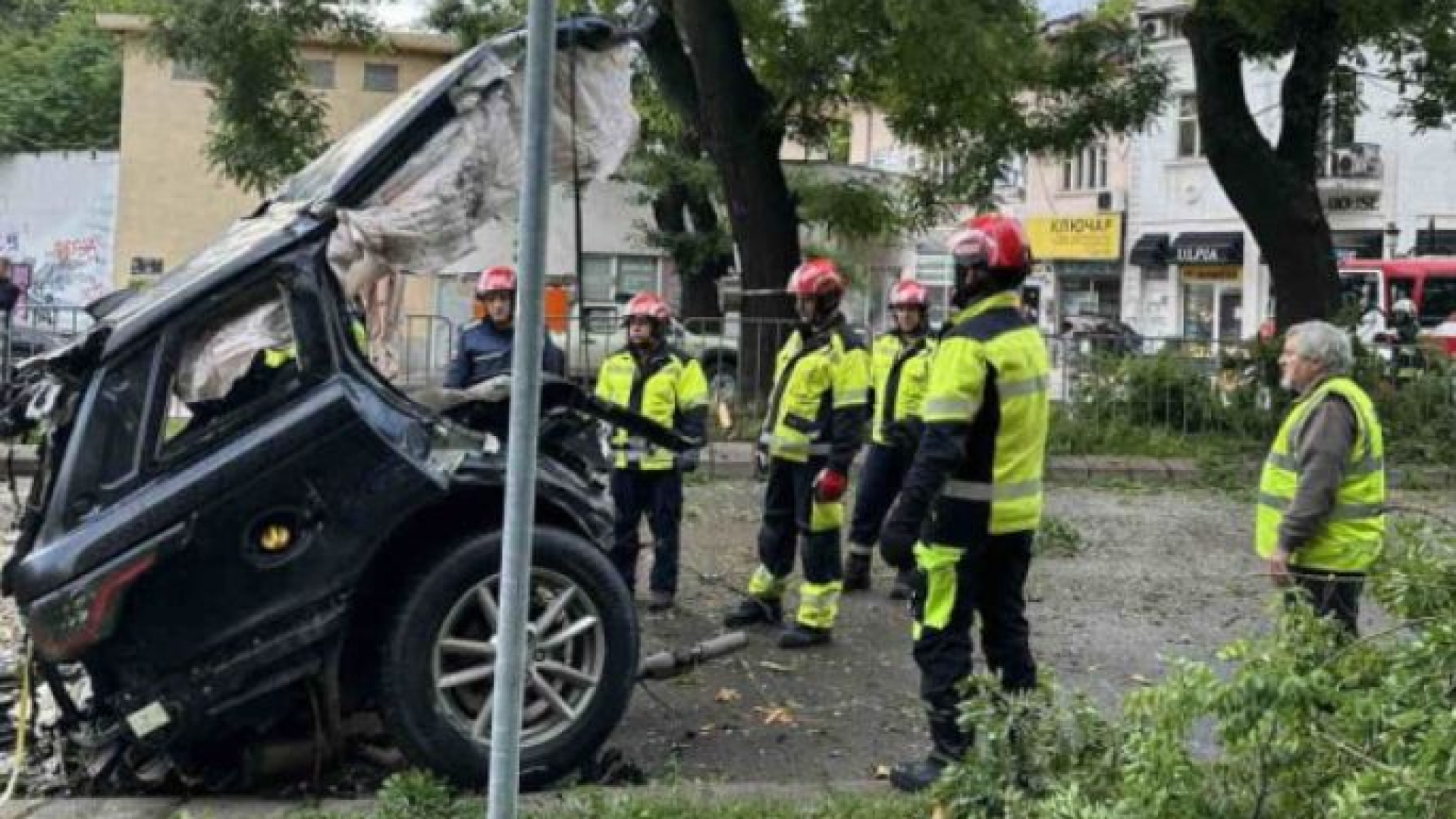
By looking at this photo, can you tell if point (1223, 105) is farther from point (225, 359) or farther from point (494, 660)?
point (225, 359)

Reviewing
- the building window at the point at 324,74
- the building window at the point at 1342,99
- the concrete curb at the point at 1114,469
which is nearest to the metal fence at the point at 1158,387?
the concrete curb at the point at 1114,469

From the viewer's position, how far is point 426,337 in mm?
13039

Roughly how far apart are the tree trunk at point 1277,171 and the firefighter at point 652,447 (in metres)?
9.77

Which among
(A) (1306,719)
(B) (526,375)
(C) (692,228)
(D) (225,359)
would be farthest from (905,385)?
(C) (692,228)

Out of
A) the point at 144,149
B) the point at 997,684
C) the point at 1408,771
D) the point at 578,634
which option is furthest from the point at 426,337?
the point at 144,149

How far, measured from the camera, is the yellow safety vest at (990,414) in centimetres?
484

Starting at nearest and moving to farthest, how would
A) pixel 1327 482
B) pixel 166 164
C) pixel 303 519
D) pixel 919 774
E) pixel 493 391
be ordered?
pixel 303 519
pixel 919 774
pixel 1327 482
pixel 493 391
pixel 166 164

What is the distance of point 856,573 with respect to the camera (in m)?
8.27

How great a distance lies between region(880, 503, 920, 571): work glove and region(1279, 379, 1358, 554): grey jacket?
4.42 feet

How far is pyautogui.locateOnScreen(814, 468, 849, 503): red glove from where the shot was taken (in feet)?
23.0

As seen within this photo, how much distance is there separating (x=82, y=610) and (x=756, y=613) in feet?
12.2

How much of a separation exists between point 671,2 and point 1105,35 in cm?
509

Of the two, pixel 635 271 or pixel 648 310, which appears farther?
pixel 635 271

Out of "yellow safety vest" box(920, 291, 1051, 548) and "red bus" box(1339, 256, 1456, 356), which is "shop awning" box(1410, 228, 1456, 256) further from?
"yellow safety vest" box(920, 291, 1051, 548)
